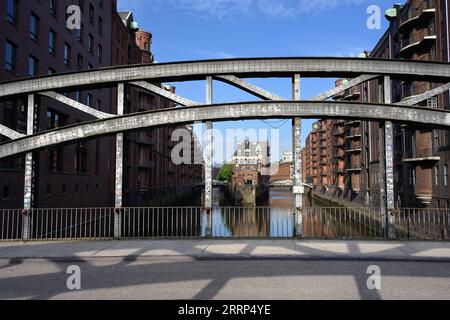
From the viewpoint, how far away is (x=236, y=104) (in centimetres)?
1274

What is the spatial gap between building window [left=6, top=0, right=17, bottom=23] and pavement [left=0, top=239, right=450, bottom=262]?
13462 mm

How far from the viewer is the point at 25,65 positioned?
66.9 feet

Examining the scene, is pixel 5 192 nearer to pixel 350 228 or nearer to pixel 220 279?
pixel 220 279

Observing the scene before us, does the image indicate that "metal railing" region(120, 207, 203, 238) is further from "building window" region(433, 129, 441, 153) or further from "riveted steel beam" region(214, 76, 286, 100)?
"building window" region(433, 129, 441, 153)

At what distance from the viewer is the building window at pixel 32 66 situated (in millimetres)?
21344

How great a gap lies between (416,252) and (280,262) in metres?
4.30

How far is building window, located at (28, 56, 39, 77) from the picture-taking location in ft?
70.0

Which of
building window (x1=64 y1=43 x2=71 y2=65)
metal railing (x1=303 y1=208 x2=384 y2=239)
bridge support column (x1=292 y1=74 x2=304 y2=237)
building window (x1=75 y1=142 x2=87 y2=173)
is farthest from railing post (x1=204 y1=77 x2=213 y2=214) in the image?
building window (x1=75 y1=142 x2=87 y2=173)

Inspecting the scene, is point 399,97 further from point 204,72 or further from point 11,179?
point 11,179

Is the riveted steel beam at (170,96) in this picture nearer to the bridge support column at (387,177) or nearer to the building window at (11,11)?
the bridge support column at (387,177)

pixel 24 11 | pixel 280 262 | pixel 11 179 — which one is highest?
pixel 24 11

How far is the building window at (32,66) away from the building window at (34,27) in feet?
4.37
